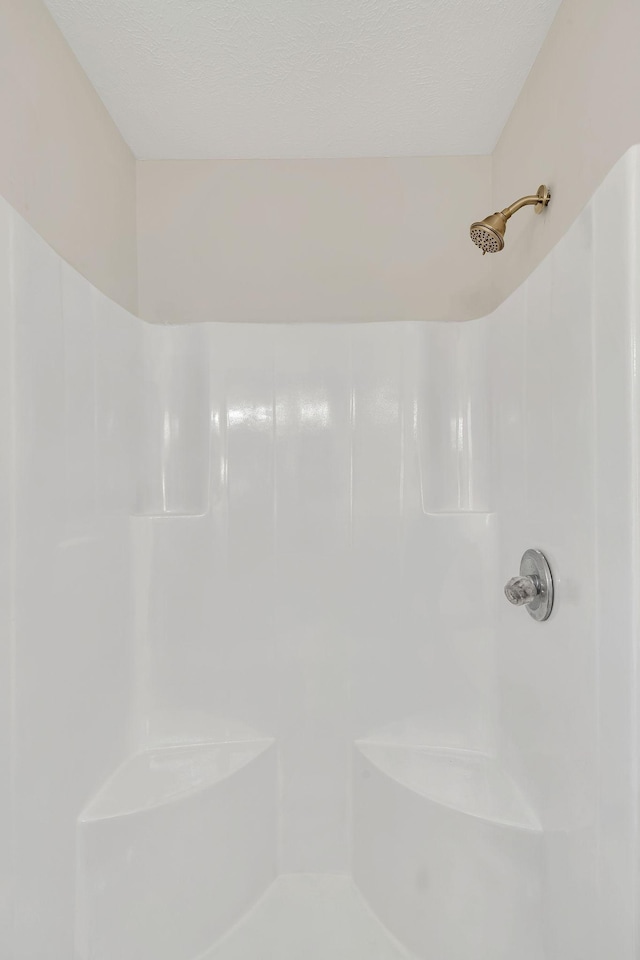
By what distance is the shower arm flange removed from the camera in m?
1.30

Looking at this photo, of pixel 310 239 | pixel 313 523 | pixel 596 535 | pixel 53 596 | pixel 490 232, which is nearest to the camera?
pixel 596 535

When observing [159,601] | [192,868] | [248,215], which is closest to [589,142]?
[248,215]

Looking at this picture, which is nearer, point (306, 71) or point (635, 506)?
point (635, 506)

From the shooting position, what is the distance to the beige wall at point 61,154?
3.48 ft

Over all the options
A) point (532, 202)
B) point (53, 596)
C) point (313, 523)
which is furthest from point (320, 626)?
point (532, 202)

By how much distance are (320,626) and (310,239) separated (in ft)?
3.84

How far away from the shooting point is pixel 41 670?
3.22 ft

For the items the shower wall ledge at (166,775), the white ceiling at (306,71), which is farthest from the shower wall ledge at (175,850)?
the white ceiling at (306,71)

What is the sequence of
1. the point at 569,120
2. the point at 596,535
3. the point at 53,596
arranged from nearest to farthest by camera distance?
the point at 596,535
the point at 53,596
the point at 569,120

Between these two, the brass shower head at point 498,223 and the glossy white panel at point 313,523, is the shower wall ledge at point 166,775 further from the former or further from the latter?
the brass shower head at point 498,223

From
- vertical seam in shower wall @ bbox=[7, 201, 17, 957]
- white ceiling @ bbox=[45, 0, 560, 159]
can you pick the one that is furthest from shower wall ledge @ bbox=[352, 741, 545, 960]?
white ceiling @ bbox=[45, 0, 560, 159]

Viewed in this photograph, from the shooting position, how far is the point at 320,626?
1.52 meters

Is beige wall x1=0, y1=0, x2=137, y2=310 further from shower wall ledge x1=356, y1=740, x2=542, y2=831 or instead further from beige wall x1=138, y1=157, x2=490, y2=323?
shower wall ledge x1=356, y1=740, x2=542, y2=831

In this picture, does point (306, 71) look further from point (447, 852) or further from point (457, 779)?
point (447, 852)
